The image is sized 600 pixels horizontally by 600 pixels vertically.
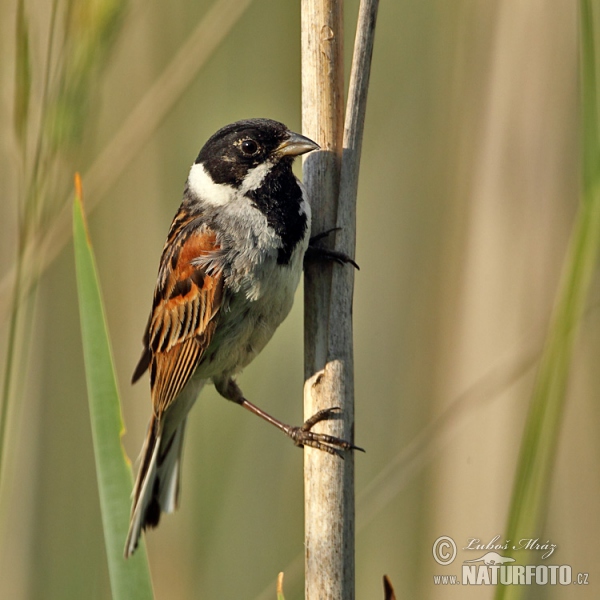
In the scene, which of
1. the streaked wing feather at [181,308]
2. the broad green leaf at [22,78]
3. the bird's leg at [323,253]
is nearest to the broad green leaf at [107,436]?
the broad green leaf at [22,78]

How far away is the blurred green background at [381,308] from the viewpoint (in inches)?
97.6

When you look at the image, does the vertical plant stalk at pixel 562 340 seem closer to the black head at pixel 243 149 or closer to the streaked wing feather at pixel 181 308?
the black head at pixel 243 149

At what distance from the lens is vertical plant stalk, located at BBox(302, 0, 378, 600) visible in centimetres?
164

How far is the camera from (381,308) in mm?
2879

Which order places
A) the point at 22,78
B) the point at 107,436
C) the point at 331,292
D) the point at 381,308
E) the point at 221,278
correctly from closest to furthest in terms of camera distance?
the point at 107,436
the point at 22,78
the point at 331,292
the point at 221,278
the point at 381,308

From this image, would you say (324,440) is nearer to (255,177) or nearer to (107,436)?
(107,436)

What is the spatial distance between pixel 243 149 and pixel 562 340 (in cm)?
136

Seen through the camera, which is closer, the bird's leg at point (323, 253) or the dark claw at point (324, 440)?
the dark claw at point (324, 440)

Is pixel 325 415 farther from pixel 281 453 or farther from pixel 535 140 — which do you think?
pixel 535 140

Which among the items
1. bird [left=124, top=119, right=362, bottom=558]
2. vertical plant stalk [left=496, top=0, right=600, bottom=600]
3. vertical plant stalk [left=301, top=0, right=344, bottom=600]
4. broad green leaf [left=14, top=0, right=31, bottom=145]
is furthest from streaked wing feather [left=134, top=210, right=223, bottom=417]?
vertical plant stalk [left=496, top=0, right=600, bottom=600]

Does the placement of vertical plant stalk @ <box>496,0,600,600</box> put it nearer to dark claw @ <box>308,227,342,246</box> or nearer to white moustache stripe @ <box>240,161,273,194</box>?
dark claw @ <box>308,227,342,246</box>

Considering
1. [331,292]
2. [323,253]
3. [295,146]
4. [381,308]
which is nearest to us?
[331,292]

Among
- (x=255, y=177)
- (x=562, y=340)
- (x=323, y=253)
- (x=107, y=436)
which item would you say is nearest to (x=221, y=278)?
(x=255, y=177)

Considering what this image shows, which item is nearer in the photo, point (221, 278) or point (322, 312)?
point (322, 312)
